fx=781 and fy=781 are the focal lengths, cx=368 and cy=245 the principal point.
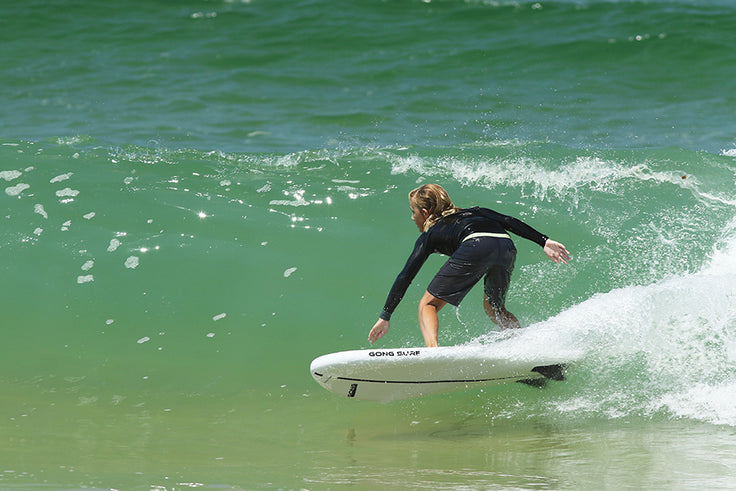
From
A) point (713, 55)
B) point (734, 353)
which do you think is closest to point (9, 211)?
point (734, 353)

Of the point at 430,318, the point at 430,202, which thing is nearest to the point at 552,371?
the point at 430,318

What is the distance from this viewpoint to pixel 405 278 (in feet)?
16.9

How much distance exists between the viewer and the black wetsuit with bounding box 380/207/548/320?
204 inches

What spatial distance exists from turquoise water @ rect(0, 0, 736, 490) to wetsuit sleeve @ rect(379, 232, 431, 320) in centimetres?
74

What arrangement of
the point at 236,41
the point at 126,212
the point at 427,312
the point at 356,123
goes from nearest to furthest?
the point at 427,312
the point at 126,212
the point at 356,123
the point at 236,41

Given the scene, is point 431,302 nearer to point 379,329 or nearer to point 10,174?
point 379,329

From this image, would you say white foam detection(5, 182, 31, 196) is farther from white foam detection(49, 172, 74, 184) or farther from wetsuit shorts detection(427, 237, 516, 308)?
wetsuit shorts detection(427, 237, 516, 308)

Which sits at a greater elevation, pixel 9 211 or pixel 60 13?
pixel 60 13

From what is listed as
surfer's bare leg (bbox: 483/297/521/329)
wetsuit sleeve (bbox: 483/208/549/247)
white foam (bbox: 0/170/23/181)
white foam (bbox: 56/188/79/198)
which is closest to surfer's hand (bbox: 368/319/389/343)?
surfer's bare leg (bbox: 483/297/521/329)

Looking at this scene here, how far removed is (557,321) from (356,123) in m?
6.94

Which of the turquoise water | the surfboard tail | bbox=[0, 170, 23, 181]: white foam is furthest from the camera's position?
bbox=[0, 170, 23, 181]: white foam

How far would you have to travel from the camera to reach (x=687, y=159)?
9.33 meters

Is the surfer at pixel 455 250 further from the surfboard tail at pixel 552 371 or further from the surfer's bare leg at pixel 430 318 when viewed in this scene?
the surfboard tail at pixel 552 371

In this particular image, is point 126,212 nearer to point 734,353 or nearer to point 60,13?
point 734,353
